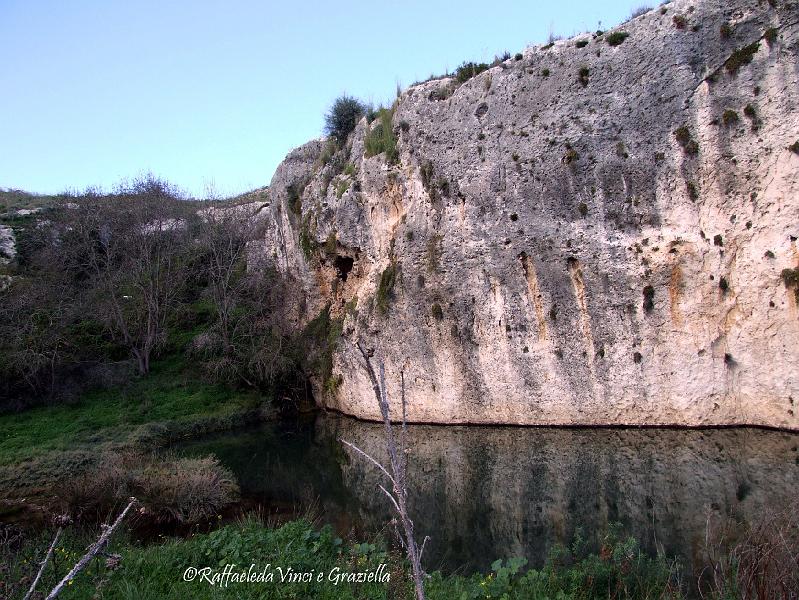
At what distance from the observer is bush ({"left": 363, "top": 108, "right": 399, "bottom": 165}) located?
862 inches

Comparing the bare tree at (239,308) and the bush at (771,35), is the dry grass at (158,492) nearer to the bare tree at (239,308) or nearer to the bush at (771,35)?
the bare tree at (239,308)

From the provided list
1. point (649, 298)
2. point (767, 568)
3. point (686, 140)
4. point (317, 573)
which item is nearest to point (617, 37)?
point (686, 140)

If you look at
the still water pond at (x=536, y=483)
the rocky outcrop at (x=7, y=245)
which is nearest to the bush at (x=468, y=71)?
the still water pond at (x=536, y=483)

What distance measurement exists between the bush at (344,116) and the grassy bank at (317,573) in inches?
828

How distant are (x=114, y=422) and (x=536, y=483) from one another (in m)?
16.5

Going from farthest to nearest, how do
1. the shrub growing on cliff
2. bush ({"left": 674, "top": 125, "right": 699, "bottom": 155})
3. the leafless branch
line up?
1. the shrub growing on cliff
2. bush ({"left": 674, "top": 125, "right": 699, "bottom": 155})
3. the leafless branch

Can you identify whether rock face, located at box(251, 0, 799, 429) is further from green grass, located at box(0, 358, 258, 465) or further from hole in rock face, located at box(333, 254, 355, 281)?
green grass, located at box(0, 358, 258, 465)

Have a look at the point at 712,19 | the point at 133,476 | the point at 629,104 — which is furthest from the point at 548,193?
the point at 133,476

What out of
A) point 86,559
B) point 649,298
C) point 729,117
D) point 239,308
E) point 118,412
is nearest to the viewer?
point 86,559

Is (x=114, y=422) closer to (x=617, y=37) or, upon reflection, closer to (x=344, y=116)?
(x=344, y=116)

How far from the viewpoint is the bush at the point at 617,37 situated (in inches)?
674

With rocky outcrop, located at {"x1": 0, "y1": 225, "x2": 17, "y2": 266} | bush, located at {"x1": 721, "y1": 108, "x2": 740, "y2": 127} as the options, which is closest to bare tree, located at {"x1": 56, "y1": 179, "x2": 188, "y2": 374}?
rocky outcrop, located at {"x1": 0, "y1": 225, "x2": 17, "y2": 266}

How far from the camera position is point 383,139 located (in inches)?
882

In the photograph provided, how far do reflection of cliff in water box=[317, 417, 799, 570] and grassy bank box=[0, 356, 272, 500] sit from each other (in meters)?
8.25
